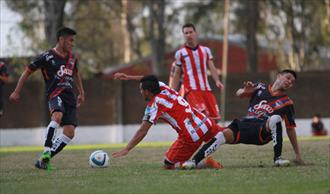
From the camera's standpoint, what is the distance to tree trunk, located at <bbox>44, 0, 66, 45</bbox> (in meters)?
35.1

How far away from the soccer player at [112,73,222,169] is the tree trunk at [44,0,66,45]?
81.1ft

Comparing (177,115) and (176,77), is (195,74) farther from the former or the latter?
(177,115)

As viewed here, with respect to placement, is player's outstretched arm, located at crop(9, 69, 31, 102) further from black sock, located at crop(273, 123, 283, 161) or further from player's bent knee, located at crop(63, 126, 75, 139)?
black sock, located at crop(273, 123, 283, 161)

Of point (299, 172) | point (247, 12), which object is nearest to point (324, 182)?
point (299, 172)

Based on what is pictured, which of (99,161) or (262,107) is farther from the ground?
Answer: (262,107)

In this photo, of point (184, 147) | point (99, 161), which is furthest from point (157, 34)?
point (184, 147)

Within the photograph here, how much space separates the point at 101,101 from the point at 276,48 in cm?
2265

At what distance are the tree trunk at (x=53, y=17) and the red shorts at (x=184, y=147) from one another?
24.8 m

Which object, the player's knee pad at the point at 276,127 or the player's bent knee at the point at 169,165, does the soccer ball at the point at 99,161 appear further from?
the player's knee pad at the point at 276,127

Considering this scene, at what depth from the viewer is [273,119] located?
407 inches

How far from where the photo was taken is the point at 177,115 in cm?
1047

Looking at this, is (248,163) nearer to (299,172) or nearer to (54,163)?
(299,172)

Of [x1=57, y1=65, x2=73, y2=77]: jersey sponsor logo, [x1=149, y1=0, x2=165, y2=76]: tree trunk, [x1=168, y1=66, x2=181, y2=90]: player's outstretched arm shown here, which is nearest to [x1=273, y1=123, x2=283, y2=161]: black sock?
[x1=57, y1=65, x2=73, y2=77]: jersey sponsor logo

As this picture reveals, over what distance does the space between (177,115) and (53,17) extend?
2564cm
